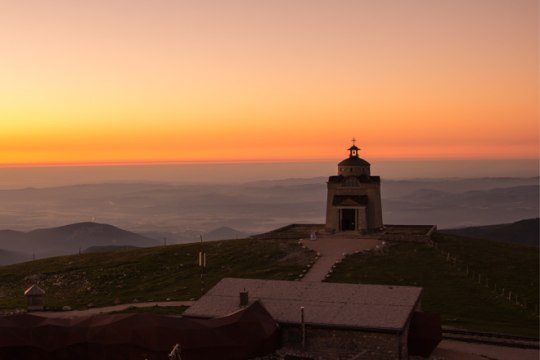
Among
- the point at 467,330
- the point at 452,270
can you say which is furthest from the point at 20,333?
the point at 452,270

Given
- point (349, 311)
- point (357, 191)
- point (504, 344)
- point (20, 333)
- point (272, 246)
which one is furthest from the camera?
point (357, 191)

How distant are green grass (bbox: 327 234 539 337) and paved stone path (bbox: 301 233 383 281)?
1758mm

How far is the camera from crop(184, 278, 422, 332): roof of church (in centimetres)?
3475

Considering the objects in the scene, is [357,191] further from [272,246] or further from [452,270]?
[452,270]

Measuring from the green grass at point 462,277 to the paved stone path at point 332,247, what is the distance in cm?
176

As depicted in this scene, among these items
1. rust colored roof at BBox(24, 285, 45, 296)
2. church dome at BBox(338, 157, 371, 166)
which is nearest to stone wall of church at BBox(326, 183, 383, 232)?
church dome at BBox(338, 157, 371, 166)

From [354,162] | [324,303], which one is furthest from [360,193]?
[324,303]

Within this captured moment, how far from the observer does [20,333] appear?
33.6 meters

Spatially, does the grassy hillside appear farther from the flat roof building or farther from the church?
the flat roof building

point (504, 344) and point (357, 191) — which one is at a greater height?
point (357, 191)

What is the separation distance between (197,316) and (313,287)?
931 cm

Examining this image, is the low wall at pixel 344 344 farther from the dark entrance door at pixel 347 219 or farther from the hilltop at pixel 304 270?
the dark entrance door at pixel 347 219

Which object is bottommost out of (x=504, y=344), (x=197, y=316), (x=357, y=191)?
(x=504, y=344)

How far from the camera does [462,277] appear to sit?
190 feet
